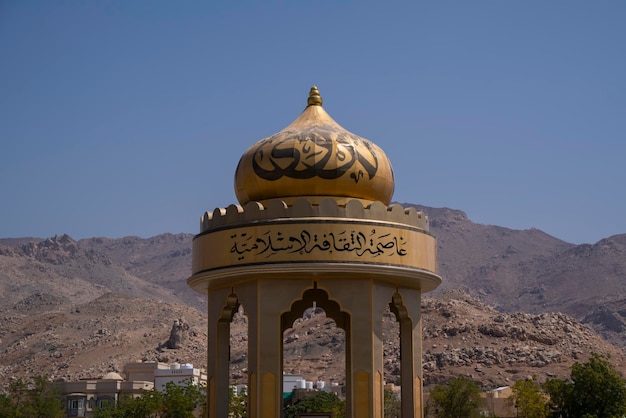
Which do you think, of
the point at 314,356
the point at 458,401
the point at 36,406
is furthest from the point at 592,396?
the point at 314,356

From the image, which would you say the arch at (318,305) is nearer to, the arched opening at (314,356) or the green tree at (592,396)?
the green tree at (592,396)

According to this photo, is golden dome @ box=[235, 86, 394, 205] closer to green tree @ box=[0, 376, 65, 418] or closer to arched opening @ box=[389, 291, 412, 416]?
arched opening @ box=[389, 291, 412, 416]

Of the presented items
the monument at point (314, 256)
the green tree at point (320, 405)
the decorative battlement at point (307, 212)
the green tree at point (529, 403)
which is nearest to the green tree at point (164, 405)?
the green tree at point (320, 405)

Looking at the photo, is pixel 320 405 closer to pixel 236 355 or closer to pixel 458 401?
pixel 458 401

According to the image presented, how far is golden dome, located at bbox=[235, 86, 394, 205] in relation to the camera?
20625mm

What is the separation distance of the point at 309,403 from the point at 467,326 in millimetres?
57269

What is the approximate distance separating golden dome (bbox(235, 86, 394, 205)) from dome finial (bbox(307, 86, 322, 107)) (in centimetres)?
108

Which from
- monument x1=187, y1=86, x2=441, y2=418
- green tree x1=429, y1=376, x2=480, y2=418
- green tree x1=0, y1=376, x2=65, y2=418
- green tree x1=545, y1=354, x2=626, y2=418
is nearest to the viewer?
monument x1=187, y1=86, x2=441, y2=418

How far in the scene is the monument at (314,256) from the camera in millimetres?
19844

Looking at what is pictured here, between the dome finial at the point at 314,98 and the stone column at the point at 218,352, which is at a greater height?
the dome finial at the point at 314,98

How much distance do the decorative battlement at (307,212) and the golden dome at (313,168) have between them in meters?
0.46

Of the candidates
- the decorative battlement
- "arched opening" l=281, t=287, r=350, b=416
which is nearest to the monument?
the decorative battlement

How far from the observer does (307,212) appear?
65.5 feet

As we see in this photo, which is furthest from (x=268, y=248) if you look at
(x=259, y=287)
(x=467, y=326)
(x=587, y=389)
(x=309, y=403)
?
(x=467, y=326)
